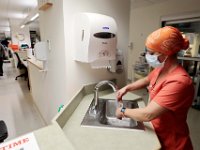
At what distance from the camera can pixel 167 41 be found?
0.95 m

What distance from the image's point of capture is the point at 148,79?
4.66ft

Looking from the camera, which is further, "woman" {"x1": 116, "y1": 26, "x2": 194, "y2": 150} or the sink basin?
the sink basin

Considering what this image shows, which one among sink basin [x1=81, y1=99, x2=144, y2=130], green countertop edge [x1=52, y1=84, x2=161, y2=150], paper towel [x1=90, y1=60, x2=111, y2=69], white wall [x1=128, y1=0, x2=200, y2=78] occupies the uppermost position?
white wall [x1=128, y1=0, x2=200, y2=78]

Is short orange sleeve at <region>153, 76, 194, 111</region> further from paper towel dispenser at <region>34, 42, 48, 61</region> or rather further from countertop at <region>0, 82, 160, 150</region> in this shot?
paper towel dispenser at <region>34, 42, 48, 61</region>

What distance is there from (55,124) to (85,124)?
0.25 metres

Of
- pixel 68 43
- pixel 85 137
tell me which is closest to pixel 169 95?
pixel 85 137

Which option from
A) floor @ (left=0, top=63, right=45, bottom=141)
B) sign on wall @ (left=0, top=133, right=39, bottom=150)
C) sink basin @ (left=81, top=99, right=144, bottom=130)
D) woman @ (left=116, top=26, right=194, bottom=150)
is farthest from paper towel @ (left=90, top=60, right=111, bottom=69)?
floor @ (left=0, top=63, right=45, bottom=141)

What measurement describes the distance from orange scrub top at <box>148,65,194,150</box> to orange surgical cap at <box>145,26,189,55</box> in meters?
0.14

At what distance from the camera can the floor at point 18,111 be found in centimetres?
269

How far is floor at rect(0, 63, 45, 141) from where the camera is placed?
8.82ft

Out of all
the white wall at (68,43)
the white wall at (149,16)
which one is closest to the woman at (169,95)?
the white wall at (68,43)

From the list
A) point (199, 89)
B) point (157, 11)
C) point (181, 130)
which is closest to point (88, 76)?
point (181, 130)

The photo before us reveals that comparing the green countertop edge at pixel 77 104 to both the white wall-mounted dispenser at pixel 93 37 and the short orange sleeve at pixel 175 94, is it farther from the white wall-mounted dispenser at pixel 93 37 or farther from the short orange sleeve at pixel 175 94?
the white wall-mounted dispenser at pixel 93 37

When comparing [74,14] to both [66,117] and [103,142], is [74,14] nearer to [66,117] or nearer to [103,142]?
[66,117]
